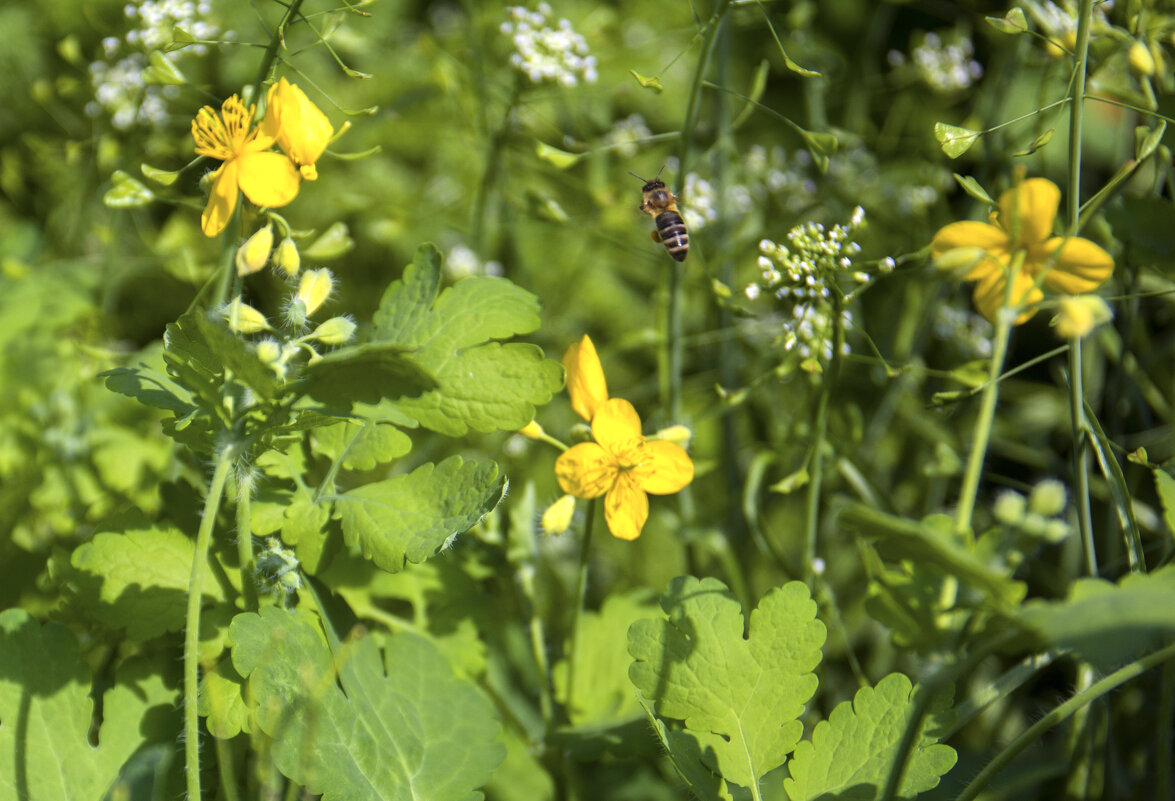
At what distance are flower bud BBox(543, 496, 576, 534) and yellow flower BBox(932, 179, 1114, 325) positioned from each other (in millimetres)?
678

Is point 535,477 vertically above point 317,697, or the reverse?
point 317,697

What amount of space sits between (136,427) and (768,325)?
62.3 inches

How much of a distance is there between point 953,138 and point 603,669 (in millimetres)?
1131

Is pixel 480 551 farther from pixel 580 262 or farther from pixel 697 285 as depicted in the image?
pixel 580 262

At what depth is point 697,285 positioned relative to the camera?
2.17 meters

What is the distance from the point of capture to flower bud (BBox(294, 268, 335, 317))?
1.21 metres

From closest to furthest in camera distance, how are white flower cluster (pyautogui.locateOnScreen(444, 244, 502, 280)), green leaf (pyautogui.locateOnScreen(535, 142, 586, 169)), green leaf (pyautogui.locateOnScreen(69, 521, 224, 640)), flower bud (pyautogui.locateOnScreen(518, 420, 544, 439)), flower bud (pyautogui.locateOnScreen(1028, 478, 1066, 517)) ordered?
flower bud (pyautogui.locateOnScreen(1028, 478, 1066, 517))
green leaf (pyautogui.locateOnScreen(69, 521, 224, 640))
flower bud (pyautogui.locateOnScreen(518, 420, 544, 439))
green leaf (pyautogui.locateOnScreen(535, 142, 586, 169))
white flower cluster (pyautogui.locateOnScreen(444, 244, 502, 280))

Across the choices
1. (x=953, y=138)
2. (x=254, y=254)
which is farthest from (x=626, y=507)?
(x=953, y=138)

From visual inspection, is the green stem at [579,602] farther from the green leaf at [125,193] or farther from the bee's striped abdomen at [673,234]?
the green leaf at [125,193]

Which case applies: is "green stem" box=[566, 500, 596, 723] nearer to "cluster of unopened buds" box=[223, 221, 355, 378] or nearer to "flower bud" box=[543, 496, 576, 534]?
"flower bud" box=[543, 496, 576, 534]

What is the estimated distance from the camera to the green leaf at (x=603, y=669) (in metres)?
1.58

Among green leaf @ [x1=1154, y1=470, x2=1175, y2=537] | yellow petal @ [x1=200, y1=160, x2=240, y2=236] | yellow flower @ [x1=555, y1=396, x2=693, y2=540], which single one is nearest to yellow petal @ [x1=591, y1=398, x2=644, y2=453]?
yellow flower @ [x1=555, y1=396, x2=693, y2=540]

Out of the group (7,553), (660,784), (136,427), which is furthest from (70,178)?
(660,784)

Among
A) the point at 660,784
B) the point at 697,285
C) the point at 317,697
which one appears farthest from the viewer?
the point at 697,285
